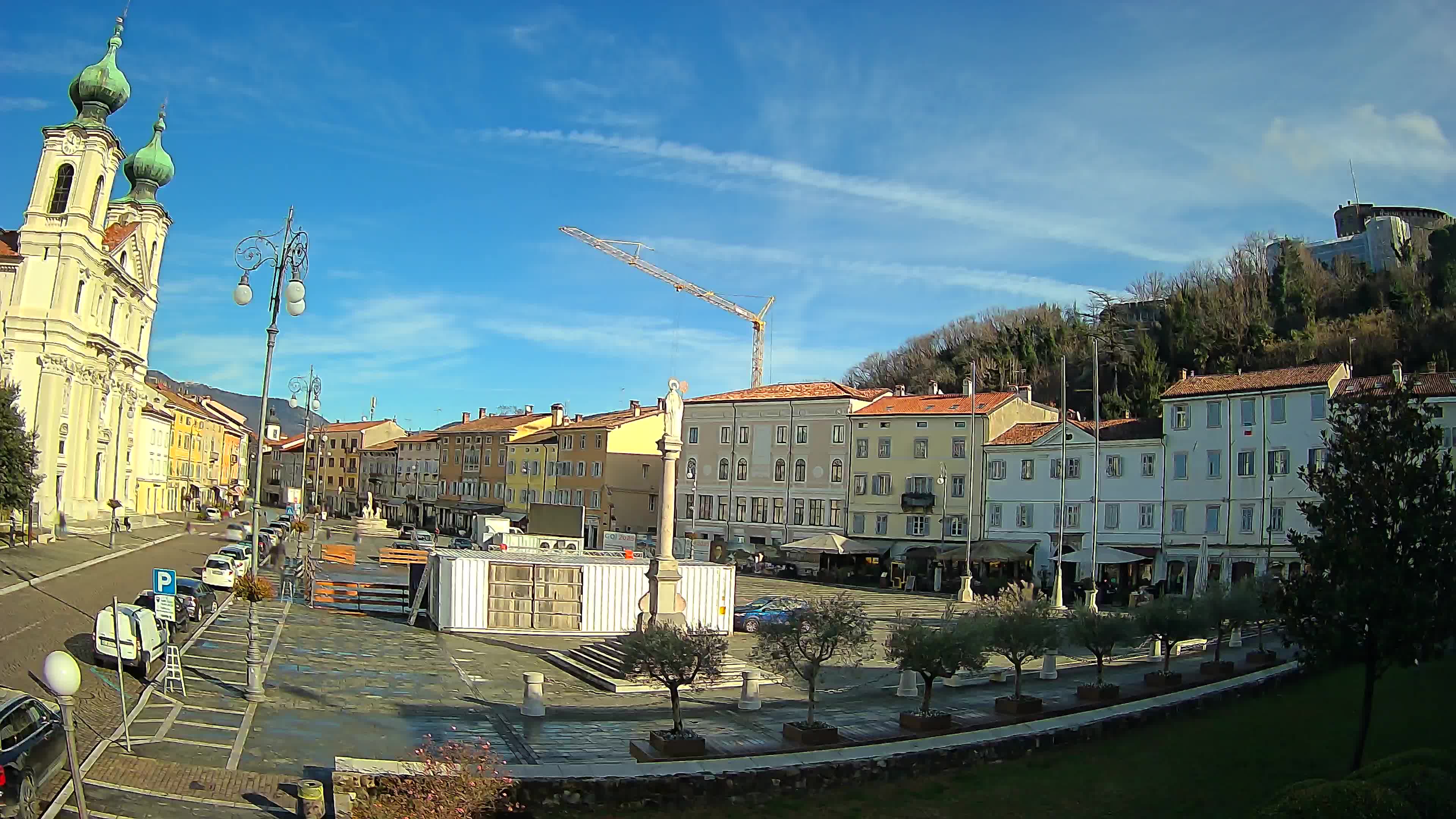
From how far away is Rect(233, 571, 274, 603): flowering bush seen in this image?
23672 mm

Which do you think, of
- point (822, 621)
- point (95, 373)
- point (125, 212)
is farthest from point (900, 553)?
point (125, 212)

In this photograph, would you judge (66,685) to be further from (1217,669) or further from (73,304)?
(73,304)

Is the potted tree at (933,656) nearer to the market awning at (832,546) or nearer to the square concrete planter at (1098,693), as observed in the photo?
the square concrete planter at (1098,693)

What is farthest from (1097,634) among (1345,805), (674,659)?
(1345,805)

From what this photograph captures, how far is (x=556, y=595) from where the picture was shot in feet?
109

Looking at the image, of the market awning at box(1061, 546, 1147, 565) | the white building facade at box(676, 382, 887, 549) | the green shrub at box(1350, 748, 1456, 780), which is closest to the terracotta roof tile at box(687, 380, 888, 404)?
the white building facade at box(676, 382, 887, 549)

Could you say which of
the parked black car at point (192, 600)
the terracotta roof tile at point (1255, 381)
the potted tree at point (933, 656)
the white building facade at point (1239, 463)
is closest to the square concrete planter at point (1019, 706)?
the potted tree at point (933, 656)

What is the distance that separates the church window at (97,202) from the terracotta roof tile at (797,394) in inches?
1591

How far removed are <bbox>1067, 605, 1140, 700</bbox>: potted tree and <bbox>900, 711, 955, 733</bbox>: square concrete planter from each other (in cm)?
490

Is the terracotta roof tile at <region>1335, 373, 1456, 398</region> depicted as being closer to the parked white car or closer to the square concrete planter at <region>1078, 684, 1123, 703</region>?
the square concrete planter at <region>1078, 684, 1123, 703</region>

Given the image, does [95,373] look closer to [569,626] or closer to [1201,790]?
[569,626]

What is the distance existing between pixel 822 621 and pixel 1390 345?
70290 millimetres

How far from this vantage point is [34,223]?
6016 cm

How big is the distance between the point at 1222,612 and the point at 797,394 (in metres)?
47.4
